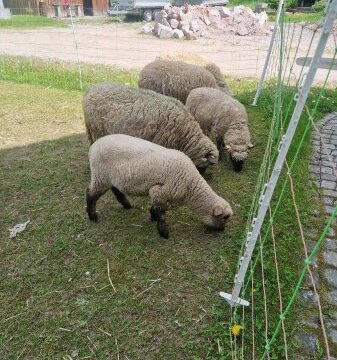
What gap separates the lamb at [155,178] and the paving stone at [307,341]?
146 centimetres

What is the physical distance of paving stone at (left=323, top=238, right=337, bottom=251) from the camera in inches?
152

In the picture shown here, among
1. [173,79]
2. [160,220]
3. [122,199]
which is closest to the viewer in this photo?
[160,220]

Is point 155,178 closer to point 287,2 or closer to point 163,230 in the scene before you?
point 163,230

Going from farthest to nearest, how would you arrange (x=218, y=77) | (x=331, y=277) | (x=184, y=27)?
(x=184, y=27), (x=218, y=77), (x=331, y=277)

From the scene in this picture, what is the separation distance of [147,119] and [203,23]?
63.7 ft

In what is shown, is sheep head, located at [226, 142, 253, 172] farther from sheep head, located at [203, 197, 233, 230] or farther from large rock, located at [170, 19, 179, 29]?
large rock, located at [170, 19, 179, 29]

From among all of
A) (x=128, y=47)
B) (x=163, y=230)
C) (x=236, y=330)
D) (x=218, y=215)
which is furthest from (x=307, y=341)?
(x=128, y=47)

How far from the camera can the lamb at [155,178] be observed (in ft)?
12.6

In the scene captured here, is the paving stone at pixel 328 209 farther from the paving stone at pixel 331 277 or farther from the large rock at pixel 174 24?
the large rock at pixel 174 24

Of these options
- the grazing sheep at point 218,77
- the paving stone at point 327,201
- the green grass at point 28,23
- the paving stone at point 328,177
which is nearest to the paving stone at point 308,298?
the paving stone at point 327,201

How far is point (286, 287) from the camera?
343cm

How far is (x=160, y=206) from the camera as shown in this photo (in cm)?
392

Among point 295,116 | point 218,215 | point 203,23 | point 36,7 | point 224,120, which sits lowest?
point 36,7

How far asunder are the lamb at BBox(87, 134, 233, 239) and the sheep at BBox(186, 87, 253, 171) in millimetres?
1559
